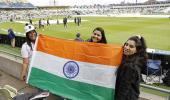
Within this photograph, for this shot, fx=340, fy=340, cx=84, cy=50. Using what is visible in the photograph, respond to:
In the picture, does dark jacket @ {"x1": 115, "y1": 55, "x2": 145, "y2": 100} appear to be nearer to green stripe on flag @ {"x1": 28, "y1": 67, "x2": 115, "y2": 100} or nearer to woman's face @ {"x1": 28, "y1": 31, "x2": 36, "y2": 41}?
green stripe on flag @ {"x1": 28, "y1": 67, "x2": 115, "y2": 100}

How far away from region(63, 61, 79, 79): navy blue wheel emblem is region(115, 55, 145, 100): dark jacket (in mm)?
1007

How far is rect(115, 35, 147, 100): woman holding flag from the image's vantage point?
4.20 meters

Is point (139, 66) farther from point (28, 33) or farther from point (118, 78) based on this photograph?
point (28, 33)

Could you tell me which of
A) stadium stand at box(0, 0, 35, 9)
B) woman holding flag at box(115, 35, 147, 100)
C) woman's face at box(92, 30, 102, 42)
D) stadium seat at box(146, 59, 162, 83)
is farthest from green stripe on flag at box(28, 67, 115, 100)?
stadium stand at box(0, 0, 35, 9)

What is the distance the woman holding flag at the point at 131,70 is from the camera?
420 cm

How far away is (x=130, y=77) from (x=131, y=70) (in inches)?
3.8

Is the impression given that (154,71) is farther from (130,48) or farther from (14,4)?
(14,4)

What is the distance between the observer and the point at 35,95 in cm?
484

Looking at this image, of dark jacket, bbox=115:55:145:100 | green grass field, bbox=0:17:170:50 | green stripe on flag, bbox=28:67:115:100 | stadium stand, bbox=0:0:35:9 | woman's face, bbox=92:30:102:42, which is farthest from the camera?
stadium stand, bbox=0:0:35:9

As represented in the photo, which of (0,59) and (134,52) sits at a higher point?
(134,52)

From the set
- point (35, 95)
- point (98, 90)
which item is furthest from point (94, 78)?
point (35, 95)

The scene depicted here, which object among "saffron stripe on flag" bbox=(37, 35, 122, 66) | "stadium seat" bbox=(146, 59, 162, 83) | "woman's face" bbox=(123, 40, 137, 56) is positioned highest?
"woman's face" bbox=(123, 40, 137, 56)

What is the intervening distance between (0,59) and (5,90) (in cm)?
521

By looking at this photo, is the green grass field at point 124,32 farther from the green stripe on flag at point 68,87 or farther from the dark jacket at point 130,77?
the dark jacket at point 130,77
